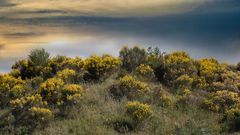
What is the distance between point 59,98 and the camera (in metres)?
20.6

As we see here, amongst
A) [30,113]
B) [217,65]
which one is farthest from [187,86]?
[30,113]

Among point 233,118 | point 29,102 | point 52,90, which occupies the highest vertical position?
point 52,90

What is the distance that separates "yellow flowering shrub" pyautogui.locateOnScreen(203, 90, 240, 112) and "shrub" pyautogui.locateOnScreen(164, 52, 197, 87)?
2726 millimetres

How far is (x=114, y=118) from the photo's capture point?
1948 cm

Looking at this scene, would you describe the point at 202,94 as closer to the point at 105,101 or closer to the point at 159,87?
the point at 159,87

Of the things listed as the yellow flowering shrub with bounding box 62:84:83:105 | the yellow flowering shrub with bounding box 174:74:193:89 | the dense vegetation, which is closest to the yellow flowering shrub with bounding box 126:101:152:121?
the dense vegetation

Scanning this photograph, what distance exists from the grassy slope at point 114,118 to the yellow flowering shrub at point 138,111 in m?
0.37

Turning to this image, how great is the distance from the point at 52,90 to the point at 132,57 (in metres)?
6.97

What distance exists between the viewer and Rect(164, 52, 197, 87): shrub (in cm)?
2477

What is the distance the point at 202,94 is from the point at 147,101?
318 centimetres

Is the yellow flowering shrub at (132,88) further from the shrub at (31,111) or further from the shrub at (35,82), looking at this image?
the shrub at (35,82)

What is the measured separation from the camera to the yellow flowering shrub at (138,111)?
19.0m

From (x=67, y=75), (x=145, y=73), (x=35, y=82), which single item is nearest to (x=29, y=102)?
(x=67, y=75)

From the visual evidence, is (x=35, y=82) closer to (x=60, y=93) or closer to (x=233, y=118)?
(x=60, y=93)
